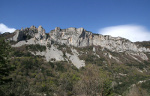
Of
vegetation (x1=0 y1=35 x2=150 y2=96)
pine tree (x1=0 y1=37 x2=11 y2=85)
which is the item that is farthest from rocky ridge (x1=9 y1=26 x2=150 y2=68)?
pine tree (x1=0 y1=37 x2=11 y2=85)

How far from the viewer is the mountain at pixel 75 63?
81.4 feet

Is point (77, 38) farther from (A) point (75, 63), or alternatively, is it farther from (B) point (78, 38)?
(A) point (75, 63)

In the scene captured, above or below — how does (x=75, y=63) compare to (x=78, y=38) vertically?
below

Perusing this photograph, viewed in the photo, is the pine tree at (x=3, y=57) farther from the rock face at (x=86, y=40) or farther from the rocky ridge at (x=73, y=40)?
the rock face at (x=86, y=40)

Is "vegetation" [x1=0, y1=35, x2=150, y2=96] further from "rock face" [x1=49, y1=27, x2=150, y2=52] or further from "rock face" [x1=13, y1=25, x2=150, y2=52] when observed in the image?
"rock face" [x1=49, y1=27, x2=150, y2=52]

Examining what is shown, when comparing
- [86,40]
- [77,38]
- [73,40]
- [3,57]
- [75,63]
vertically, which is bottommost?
[75,63]

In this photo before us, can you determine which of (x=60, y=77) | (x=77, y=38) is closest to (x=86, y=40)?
(x=77, y=38)

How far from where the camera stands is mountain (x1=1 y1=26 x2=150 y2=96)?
81.4 feet

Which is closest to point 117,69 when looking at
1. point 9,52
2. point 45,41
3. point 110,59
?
point 110,59

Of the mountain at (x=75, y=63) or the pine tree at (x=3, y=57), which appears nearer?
the pine tree at (x=3, y=57)

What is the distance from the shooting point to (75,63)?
97.8 meters

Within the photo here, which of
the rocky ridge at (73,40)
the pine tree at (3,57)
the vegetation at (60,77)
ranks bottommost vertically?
the vegetation at (60,77)

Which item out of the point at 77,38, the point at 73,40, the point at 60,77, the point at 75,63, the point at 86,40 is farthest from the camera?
the point at 86,40

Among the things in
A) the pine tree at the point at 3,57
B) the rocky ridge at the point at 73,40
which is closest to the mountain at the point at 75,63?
the rocky ridge at the point at 73,40
